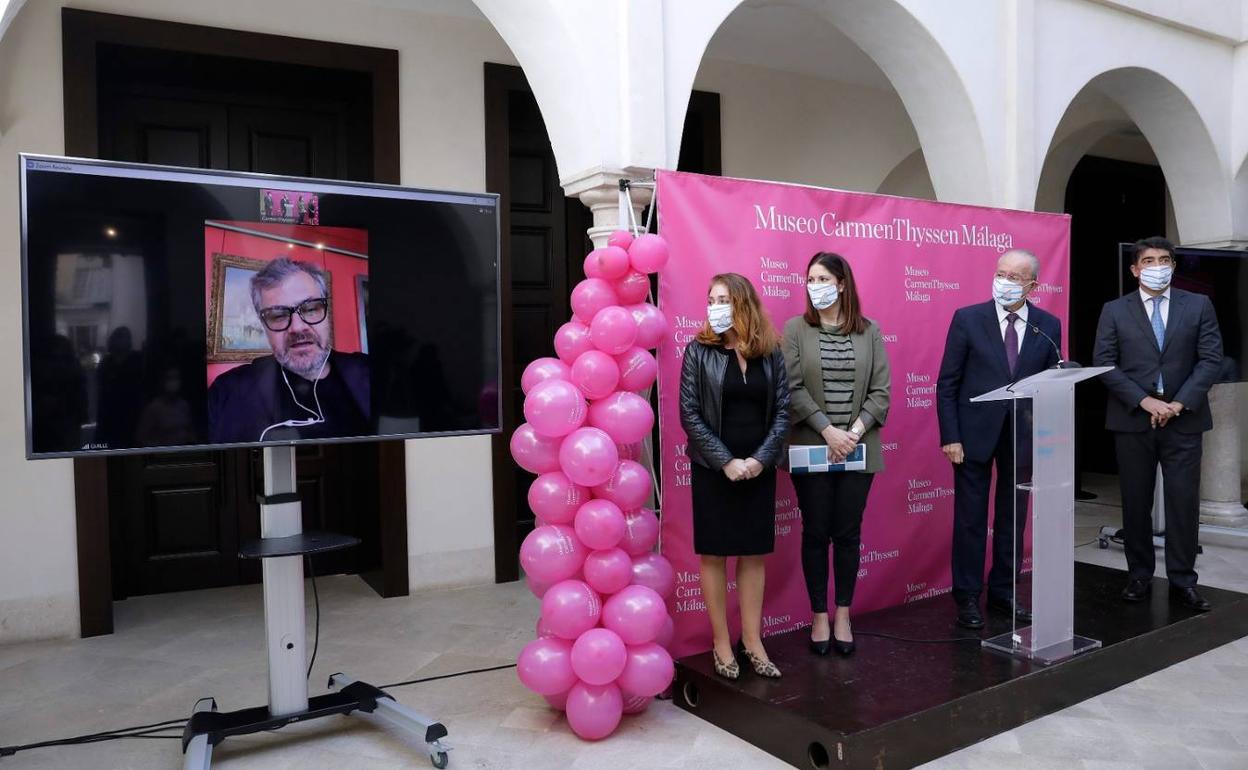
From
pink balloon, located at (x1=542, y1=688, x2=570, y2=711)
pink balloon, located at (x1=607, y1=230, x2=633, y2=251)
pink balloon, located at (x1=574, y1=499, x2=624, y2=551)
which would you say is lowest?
pink balloon, located at (x1=542, y1=688, x2=570, y2=711)

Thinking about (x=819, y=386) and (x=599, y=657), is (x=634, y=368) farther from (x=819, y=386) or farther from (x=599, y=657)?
(x=599, y=657)

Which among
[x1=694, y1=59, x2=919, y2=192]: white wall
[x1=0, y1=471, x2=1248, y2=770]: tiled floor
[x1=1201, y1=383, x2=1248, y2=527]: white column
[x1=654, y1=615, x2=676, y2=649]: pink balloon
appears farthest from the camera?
[x1=694, y1=59, x2=919, y2=192]: white wall

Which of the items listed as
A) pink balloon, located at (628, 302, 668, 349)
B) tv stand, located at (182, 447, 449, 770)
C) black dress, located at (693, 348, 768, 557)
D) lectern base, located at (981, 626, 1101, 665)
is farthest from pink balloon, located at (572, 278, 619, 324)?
lectern base, located at (981, 626, 1101, 665)

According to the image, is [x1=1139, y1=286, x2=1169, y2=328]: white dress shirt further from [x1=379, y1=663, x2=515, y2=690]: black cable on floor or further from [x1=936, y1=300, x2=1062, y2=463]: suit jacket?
[x1=379, y1=663, x2=515, y2=690]: black cable on floor

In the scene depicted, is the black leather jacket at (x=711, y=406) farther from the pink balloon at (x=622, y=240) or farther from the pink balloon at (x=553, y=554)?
the pink balloon at (x=553, y=554)

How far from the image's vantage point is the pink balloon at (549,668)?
3.21m

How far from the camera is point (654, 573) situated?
11.1 ft

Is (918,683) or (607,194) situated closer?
(918,683)

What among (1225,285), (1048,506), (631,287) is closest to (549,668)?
(631,287)

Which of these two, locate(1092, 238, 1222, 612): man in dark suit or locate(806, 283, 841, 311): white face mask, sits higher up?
locate(806, 283, 841, 311): white face mask

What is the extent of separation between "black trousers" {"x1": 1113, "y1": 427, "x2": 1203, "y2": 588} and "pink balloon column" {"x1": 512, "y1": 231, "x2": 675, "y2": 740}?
252 centimetres

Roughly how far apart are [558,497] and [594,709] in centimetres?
75

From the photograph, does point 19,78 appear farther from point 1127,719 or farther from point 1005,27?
point 1127,719

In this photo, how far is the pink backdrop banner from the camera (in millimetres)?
3656
